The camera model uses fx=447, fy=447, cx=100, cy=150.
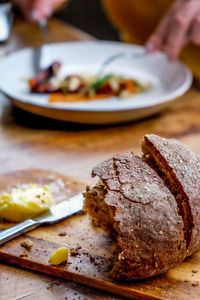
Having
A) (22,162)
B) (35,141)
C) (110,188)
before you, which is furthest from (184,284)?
(35,141)

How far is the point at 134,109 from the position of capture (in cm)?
221

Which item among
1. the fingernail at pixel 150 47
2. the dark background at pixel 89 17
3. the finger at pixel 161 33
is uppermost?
the finger at pixel 161 33

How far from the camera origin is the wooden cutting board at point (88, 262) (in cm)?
131

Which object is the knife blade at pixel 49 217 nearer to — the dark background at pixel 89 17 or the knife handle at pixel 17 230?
the knife handle at pixel 17 230

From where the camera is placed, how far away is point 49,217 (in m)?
1.59

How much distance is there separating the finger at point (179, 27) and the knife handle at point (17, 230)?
1490 mm

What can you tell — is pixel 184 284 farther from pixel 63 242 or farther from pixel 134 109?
pixel 134 109

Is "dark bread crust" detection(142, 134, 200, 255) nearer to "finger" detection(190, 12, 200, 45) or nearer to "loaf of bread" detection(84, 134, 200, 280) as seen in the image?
"loaf of bread" detection(84, 134, 200, 280)

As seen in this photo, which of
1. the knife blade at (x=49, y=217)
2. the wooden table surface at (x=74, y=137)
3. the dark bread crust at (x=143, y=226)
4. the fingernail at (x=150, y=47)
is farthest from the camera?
the fingernail at (x=150, y=47)

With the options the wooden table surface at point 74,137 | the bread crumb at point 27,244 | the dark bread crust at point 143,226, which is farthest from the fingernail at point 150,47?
the bread crumb at point 27,244

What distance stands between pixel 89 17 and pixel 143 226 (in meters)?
5.31

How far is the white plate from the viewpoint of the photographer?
2.22m

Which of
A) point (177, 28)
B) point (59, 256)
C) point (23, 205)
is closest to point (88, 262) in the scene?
point (59, 256)

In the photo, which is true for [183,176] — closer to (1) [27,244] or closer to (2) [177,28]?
(1) [27,244]
